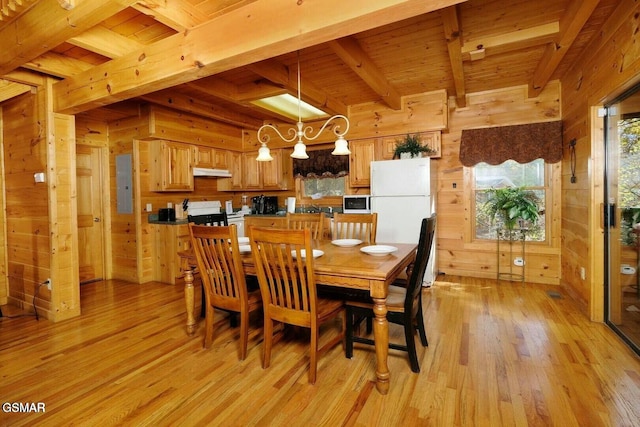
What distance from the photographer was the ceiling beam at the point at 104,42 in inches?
95.7

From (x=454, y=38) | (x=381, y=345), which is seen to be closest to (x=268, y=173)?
(x=454, y=38)

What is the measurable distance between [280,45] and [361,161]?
2988 mm

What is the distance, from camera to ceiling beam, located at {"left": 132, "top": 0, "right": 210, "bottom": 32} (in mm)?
1942

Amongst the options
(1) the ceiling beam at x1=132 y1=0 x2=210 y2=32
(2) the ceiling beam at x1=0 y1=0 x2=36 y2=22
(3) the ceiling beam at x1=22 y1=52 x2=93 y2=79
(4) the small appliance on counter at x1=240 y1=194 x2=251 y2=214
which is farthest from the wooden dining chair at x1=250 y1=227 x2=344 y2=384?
(4) the small appliance on counter at x1=240 y1=194 x2=251 y2=214

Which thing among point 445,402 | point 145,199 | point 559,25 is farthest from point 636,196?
point 145,199

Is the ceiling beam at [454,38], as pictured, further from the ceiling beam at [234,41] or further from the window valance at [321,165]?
the window valance at [321,165]

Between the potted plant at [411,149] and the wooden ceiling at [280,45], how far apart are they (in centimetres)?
59

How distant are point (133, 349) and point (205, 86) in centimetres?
262

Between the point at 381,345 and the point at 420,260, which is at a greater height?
the point at 420,260

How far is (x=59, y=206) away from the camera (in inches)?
122

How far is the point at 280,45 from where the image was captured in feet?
5.94

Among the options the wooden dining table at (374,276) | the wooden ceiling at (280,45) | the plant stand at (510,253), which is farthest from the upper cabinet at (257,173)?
the plant stand at (510,253)

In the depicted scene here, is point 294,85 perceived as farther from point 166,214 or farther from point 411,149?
point 166,214

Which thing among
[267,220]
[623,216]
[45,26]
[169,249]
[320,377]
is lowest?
[320,377]
